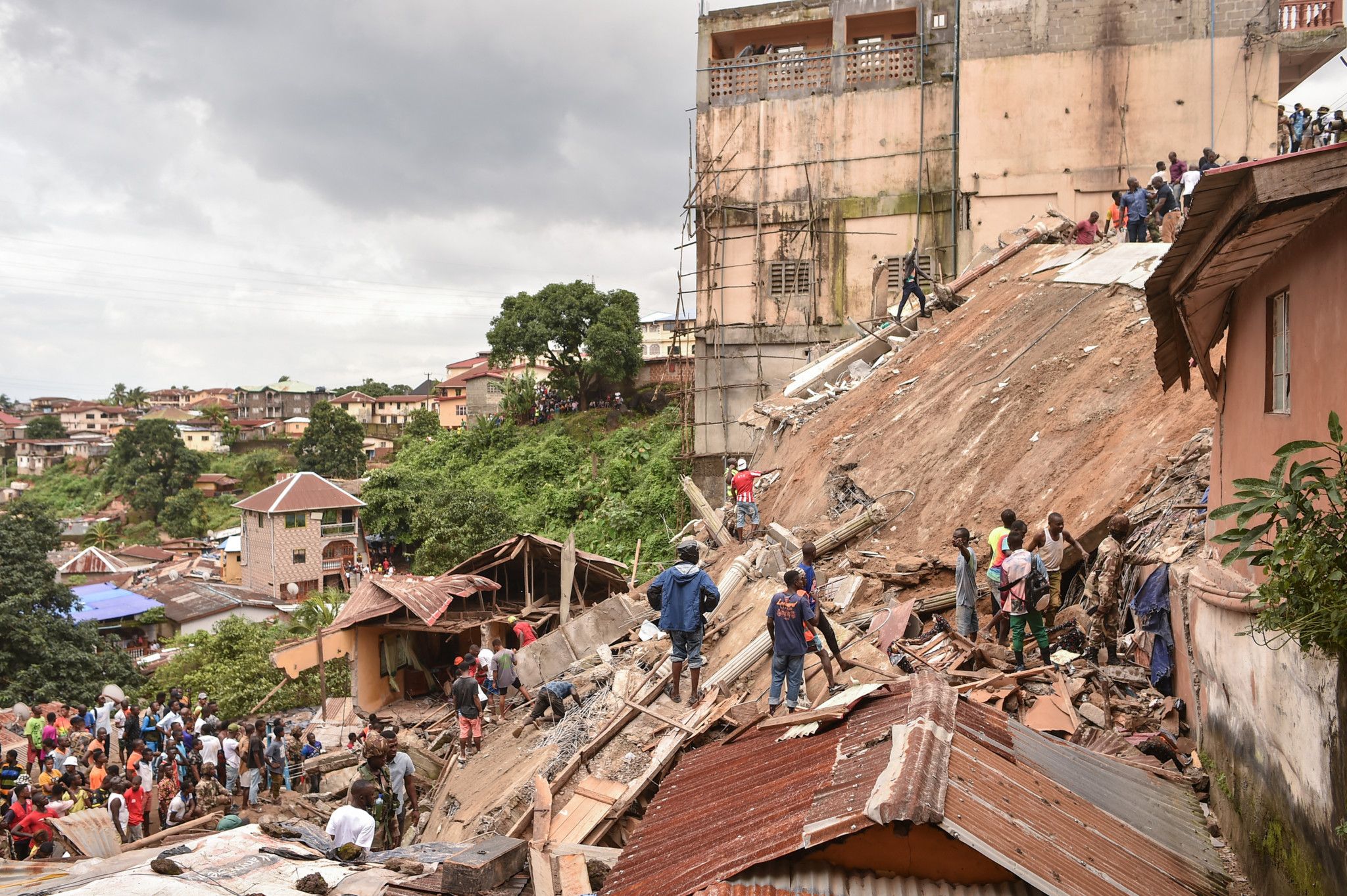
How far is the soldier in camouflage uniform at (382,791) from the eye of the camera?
9.50 metres

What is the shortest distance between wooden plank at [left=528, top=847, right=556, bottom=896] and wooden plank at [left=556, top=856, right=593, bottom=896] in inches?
2.7

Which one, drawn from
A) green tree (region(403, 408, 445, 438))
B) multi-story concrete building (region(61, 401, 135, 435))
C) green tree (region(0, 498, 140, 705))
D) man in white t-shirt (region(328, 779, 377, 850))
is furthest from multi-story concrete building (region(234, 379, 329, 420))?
man in white t-shirt (region(328, 779, 377, 850))

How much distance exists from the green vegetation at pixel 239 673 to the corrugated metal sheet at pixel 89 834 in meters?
10.9

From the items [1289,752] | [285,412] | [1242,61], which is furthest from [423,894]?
[285,412]

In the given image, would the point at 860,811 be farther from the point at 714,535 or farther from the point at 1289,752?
the point at 714,535

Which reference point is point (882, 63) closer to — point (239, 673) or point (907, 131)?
point (907, 131)

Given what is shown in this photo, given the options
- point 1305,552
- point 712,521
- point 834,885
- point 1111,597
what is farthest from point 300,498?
point 1305,552

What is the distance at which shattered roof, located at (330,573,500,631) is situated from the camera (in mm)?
17062

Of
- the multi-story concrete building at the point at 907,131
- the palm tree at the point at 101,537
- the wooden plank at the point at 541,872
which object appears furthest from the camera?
the palm tree at the point at 101,537

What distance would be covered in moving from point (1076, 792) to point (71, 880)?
227 inches

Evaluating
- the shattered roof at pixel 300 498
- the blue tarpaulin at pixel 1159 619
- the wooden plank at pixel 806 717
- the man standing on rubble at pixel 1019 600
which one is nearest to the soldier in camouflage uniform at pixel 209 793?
the wooden plank at pixel 806 717

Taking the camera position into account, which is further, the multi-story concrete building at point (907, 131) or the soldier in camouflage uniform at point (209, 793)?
the multi-story concrete building at point (907, 131)

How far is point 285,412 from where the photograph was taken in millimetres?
85375

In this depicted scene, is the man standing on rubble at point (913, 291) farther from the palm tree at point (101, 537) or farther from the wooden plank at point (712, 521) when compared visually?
the palm tree at point (101, 537)
